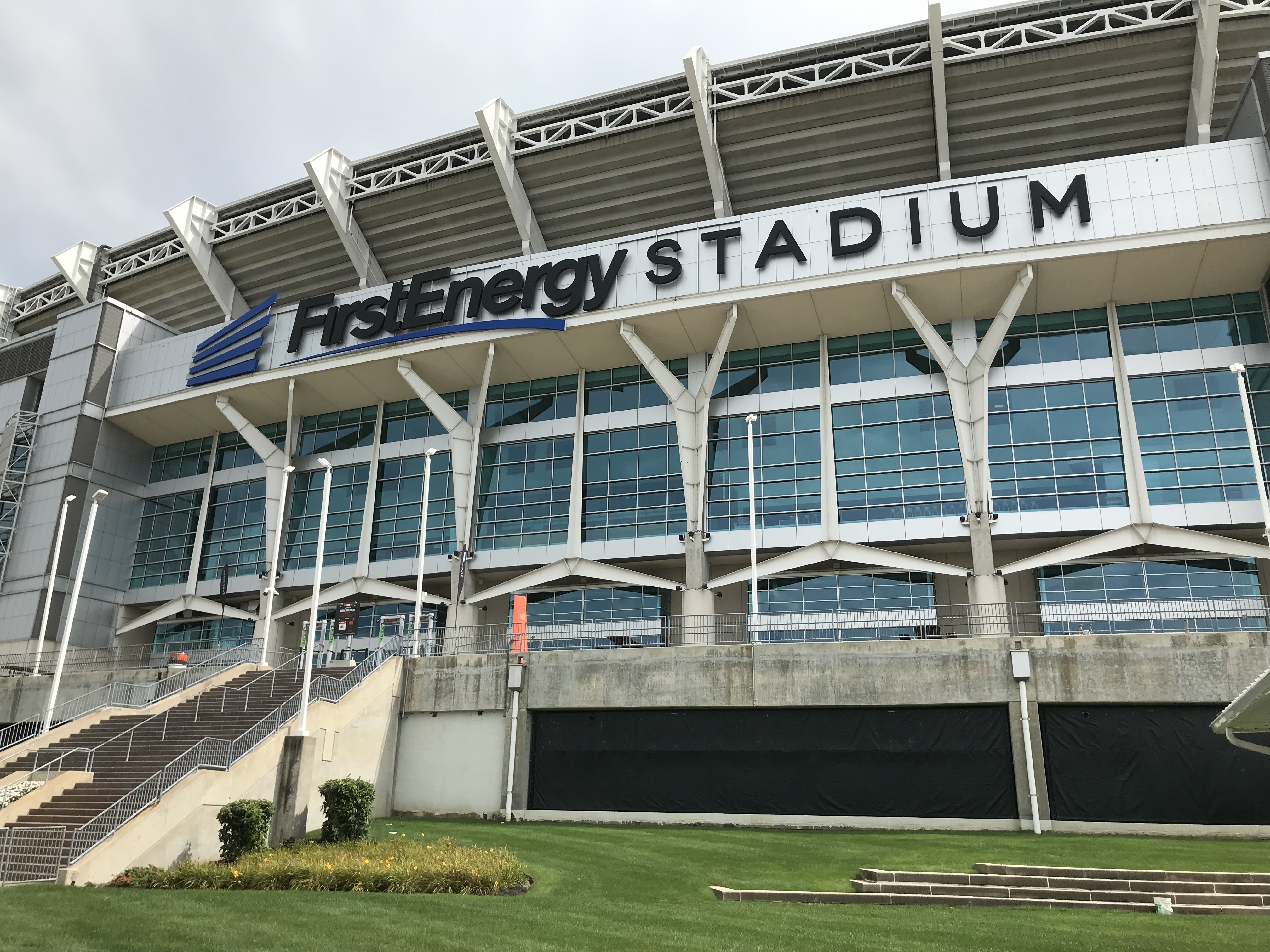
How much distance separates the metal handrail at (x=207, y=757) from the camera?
18172 millimetres

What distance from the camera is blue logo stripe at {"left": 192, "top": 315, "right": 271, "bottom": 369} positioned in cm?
4441

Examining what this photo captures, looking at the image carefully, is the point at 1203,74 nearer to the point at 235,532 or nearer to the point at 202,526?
the point at 235,532

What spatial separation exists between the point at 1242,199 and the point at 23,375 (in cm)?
5650

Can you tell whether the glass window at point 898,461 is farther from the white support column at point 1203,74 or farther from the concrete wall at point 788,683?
the white support column at point 1203,74

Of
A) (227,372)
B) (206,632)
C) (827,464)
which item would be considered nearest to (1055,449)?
(827,464)

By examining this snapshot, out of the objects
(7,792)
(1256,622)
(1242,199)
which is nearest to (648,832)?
(7,792)

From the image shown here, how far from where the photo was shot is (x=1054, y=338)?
3591 cm

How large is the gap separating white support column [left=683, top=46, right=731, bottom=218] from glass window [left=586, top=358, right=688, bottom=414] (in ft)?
21.8

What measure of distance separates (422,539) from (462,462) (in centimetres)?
767

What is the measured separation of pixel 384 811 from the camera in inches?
1111

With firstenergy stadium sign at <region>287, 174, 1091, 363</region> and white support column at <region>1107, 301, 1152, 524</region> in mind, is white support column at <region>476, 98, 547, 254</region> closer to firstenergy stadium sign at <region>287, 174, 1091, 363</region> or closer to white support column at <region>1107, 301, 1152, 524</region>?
firstenergy stadium sign at <region>287, 174, 1091, 363</region>

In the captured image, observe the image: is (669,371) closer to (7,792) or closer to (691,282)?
(691,282)

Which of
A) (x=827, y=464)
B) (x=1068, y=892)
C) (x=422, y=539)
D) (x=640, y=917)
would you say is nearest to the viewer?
(x=640, y=917)

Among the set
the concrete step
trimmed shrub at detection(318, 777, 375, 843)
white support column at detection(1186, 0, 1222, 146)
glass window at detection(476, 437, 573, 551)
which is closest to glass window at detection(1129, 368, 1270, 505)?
white support column at detection(1186, 0, 1222, 146)
